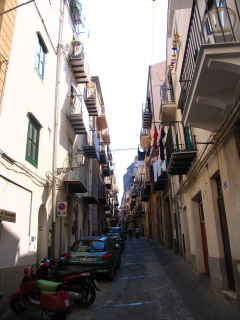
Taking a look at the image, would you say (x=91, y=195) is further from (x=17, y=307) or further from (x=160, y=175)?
(x=17, y=307)

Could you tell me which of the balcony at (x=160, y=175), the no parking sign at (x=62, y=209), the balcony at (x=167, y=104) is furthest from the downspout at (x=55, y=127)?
the balcony at (x=160, y=175)

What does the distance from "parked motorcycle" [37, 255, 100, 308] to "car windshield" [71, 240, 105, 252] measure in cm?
294

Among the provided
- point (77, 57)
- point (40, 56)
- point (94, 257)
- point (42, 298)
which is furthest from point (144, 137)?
point (42, 298)

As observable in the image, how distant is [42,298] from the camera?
507cm

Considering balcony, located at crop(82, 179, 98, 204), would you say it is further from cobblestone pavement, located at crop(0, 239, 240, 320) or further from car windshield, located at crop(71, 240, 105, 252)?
cobblestone pavement, located at crop(0, 239, 240, 320)

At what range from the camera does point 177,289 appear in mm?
7332

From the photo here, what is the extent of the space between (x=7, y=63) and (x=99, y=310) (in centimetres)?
642

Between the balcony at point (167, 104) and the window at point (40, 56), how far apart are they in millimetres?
5172

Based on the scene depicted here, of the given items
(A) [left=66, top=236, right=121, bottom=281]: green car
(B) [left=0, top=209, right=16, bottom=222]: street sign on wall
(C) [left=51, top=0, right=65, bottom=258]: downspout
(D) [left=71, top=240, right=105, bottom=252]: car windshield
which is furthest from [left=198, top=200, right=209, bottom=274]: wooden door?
(B) [left=0, top=209, right=16, bottom=222]: street sign on wall

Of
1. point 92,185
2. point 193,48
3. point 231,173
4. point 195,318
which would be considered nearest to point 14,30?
point 193,48

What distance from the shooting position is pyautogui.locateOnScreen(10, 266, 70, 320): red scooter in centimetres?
499

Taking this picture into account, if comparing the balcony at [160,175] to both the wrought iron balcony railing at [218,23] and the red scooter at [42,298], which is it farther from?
the red scooter at [42,298]

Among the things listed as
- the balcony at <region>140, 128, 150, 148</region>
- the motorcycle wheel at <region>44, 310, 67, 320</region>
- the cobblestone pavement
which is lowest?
the cobblestone pavement

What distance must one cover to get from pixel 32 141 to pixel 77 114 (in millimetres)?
5102
